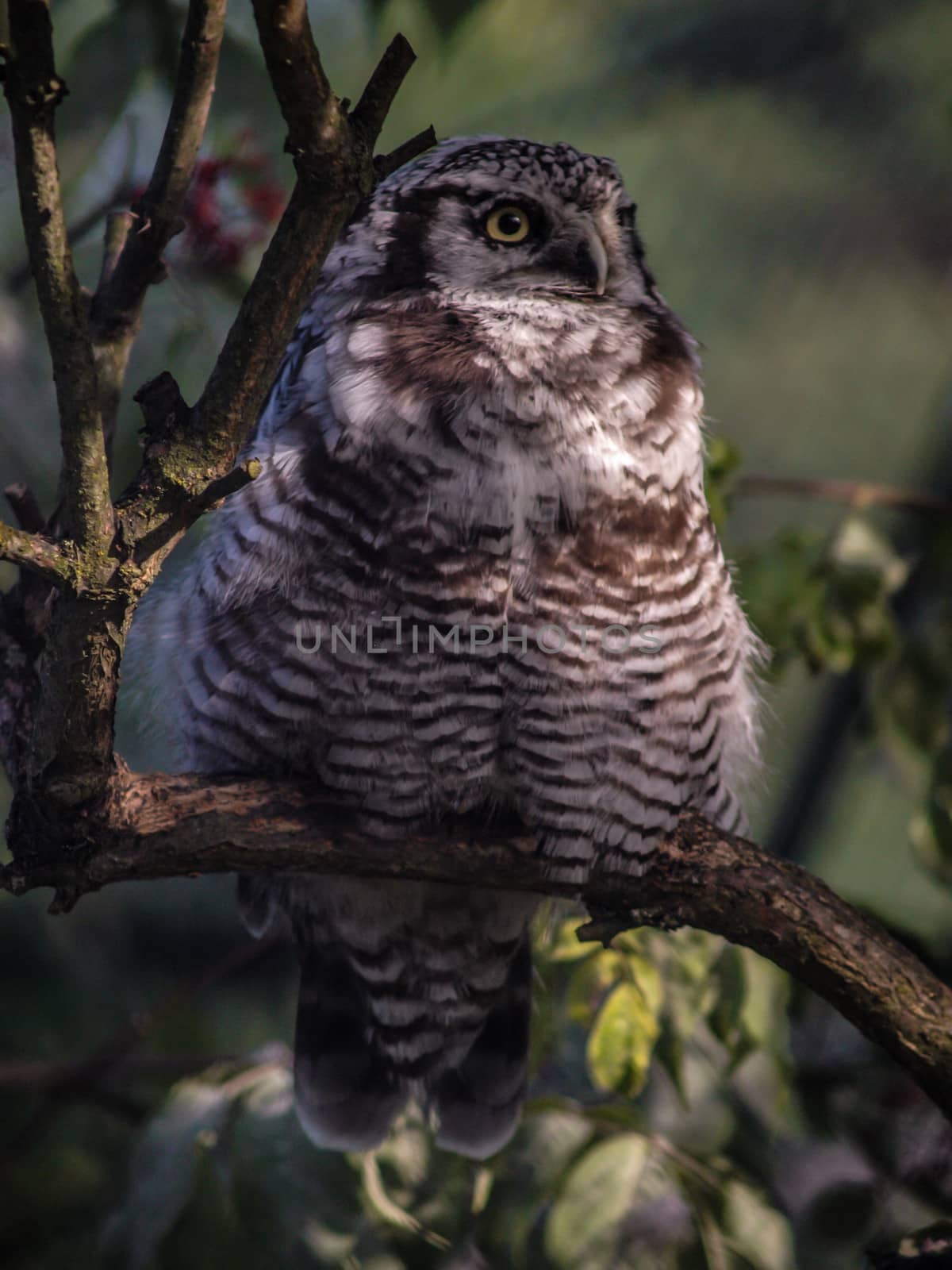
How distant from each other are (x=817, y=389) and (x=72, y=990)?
296 cm

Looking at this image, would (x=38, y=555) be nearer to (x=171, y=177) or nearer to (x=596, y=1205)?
(x=171, y=177)

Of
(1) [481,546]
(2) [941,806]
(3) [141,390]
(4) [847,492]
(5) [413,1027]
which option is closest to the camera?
(3) [141,390]

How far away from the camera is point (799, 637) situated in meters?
2.05

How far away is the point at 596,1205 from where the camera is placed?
5.21ft

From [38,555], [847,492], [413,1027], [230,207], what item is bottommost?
[413,1027]

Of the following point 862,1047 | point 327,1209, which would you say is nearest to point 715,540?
point 327,1209

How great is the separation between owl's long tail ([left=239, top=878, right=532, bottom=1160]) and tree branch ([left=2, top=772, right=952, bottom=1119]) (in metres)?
0.28

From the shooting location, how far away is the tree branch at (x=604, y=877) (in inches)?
52.2

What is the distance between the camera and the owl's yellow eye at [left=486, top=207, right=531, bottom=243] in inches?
62.8

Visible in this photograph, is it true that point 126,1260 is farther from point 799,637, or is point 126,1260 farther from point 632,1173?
point 799,637

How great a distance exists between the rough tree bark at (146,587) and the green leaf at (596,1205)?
334 millimetres

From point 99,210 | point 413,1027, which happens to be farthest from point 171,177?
point 413,1027

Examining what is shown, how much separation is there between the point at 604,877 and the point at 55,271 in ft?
3.43

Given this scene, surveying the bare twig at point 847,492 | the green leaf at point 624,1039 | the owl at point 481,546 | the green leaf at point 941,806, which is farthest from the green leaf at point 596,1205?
the bare twig at point 847,492
